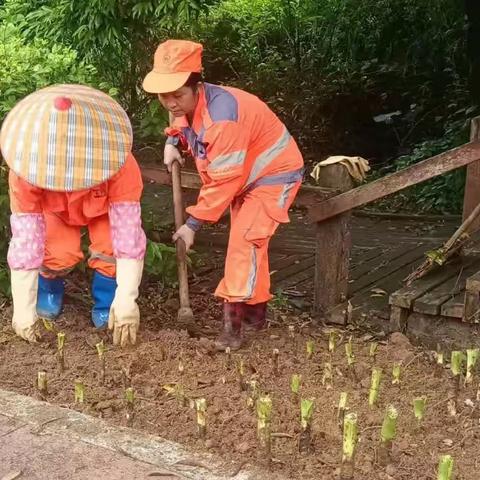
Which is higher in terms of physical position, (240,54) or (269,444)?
(240,54)

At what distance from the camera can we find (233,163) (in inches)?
139

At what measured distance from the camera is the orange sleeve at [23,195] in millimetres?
3551

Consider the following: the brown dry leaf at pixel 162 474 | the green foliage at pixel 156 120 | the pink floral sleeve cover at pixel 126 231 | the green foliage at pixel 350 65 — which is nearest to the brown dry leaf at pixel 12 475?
the brown dry leaf at pixel 162 474

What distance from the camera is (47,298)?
4082mm

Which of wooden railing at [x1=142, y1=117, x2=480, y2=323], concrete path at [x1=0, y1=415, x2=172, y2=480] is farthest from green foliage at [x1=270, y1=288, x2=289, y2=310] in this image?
concrete path at [x1=0, y1=415, x2=172, y2=480]

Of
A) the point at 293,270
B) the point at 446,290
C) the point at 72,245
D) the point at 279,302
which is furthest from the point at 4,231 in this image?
the point at 446,290

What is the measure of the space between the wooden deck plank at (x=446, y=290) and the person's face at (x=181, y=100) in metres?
1.51

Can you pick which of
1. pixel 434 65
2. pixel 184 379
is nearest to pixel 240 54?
pixel 434 65

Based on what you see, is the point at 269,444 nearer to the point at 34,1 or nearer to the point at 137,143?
the point at 137,143

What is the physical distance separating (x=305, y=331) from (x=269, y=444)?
158cm

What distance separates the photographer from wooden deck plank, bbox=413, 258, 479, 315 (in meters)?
3.92

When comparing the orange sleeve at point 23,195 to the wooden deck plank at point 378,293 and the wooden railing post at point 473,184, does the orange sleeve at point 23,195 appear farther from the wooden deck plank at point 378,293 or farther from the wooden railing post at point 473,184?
the wooden railing post at point 473,184

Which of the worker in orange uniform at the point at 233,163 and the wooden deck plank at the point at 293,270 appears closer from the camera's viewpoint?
the worker in orange uniform at the point at 233,163

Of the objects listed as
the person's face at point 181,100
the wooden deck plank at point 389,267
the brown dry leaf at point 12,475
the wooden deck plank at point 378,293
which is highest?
the person's face at point 181,100
